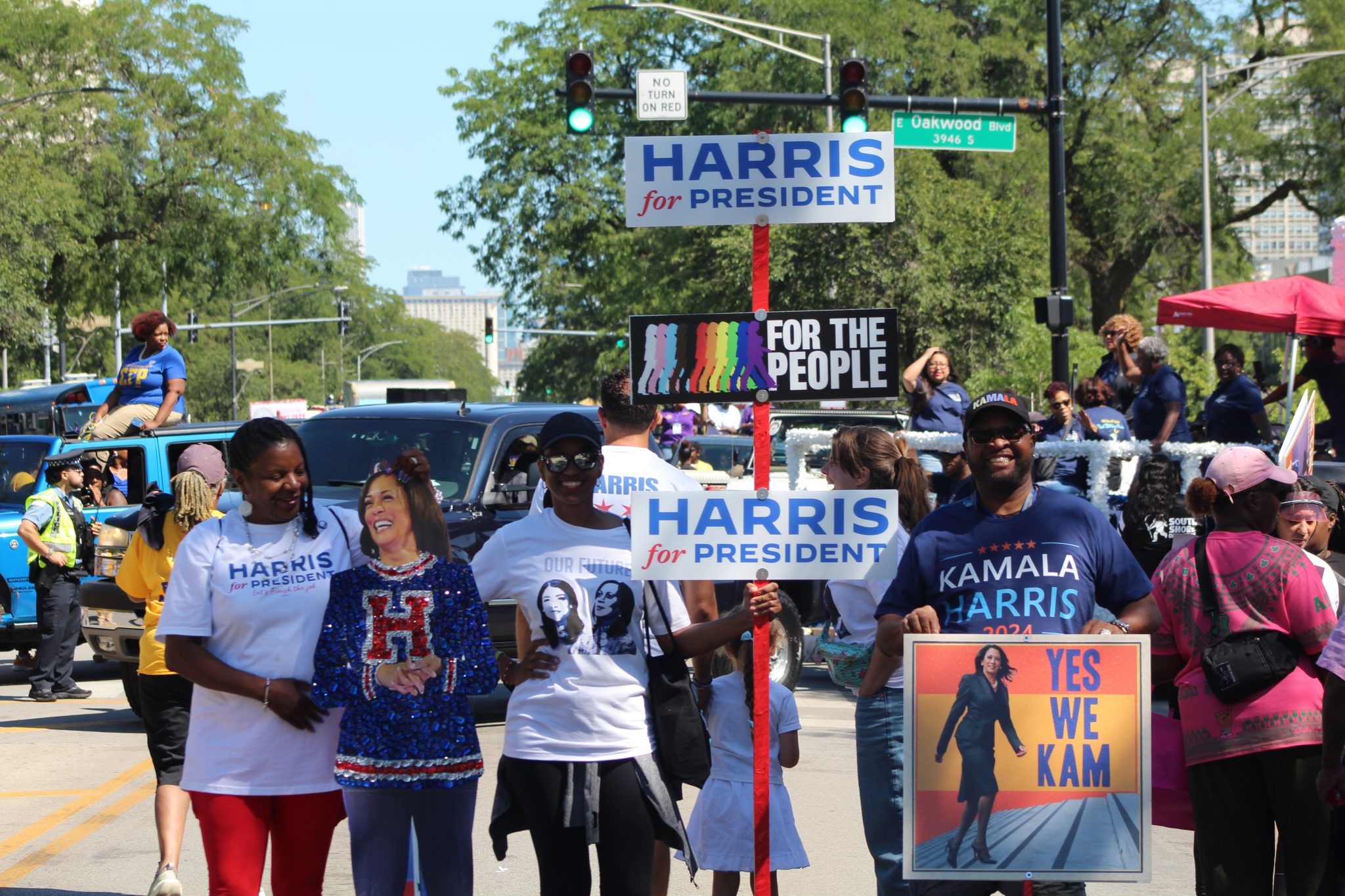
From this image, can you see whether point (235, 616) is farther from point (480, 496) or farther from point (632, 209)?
point (480, 496)

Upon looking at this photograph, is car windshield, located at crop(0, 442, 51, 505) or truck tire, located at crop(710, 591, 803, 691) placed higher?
car windshield, located at crop(0, 442, 51, 505)

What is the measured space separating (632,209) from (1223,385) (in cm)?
845

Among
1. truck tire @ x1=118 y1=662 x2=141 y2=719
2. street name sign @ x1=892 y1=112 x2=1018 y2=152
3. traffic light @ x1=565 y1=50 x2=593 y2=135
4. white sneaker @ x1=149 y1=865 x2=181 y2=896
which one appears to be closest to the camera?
white sneaker @ x1=149 y1=865 x2=181 y2=896

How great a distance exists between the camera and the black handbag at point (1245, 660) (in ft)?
14.5

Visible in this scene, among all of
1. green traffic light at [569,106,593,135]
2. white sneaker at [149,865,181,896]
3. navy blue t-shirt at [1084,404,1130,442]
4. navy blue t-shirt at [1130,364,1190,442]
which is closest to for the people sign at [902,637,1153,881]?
white sneaker at [149,865,181,896]

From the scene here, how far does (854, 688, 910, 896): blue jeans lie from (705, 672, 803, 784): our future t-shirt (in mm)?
423

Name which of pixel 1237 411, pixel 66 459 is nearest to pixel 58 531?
pixel 66 459

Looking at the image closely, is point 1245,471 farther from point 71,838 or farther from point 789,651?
point 789,651

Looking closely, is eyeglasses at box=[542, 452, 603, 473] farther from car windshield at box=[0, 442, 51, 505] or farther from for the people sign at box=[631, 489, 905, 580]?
car windshield at box=[0, 442, 51, 505]

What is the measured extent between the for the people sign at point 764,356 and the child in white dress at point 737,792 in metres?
1.20

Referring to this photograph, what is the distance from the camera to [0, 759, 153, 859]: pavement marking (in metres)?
7.25

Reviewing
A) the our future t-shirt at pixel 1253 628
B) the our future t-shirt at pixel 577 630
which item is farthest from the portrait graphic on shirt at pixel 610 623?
the our future t-shirt at pixel 1253 628

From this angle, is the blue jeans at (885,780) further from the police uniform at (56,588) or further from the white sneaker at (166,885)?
the police uniform at (56,588)

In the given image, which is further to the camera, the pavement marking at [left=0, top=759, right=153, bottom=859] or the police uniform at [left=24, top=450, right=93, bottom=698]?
the police uniform at [left=24, top=450, right=93, bottom=698]
